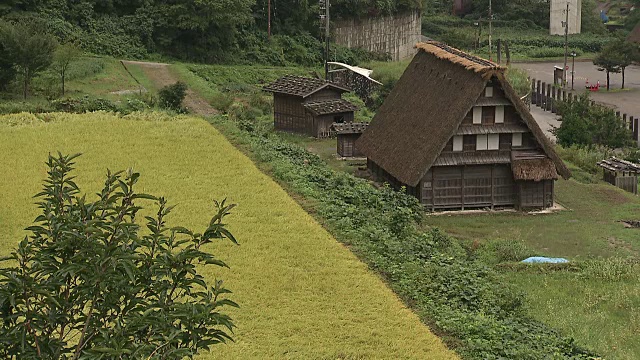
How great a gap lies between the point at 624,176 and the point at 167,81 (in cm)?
1819

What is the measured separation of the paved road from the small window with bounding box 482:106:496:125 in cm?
2347

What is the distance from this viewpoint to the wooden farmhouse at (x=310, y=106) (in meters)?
36.0

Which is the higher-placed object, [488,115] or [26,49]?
[26,49]

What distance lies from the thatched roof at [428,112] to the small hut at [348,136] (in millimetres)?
1347

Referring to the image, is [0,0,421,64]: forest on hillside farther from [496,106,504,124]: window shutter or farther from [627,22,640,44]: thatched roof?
[627,22,640,44]: thatched roof

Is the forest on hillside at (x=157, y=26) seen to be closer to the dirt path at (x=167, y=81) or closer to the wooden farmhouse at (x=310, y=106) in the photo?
the dirt path at (x=167, y=81)

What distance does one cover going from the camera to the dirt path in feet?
117

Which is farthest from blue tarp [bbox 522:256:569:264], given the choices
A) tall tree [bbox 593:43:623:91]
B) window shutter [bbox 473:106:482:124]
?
tall tree [bbox 593:43:623:91]

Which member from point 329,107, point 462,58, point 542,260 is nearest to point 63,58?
point 329,107

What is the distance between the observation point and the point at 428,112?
91.3 feet

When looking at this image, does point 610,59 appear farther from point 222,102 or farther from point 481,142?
point 481,142

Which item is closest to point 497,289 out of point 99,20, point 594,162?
point 594,162

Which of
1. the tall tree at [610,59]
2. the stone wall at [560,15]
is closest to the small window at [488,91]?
the tall tree at [610,59]

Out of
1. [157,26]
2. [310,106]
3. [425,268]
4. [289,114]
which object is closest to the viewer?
[425,268]
